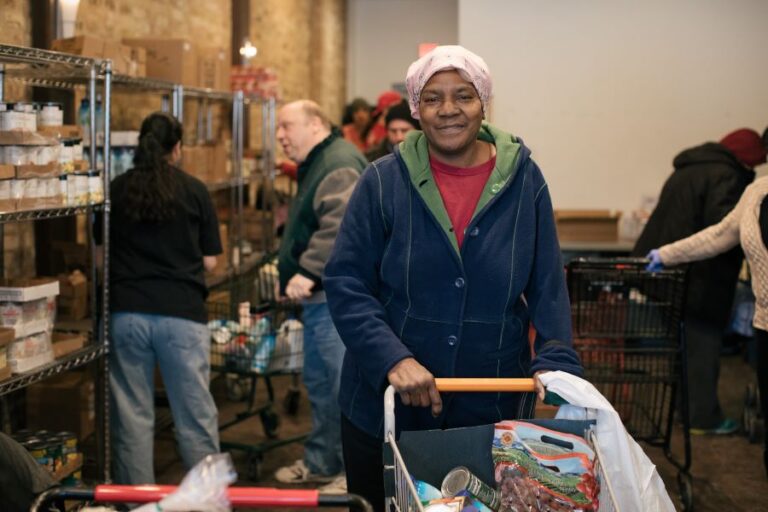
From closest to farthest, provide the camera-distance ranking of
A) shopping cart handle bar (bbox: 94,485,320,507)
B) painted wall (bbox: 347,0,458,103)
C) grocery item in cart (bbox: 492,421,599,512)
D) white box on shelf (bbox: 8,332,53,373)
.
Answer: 1. shopping cart handle bar (bbox: 94,485,320,507)
2. grocery item in cart (bbox: 492,421,599,512)
3. white box on shelf (bbox: 8,332,53,373)
4. painted wall (bbox: 347,0,458,103)

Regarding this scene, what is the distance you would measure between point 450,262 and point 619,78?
544 centimetres

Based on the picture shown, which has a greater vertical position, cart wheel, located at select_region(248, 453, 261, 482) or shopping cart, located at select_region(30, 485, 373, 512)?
shopping cart, located at select_region(30, 485, 373, 512)

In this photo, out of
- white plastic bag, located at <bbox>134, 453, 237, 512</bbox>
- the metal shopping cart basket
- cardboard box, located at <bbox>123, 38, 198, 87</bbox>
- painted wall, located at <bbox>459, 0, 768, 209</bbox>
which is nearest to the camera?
white plastic bag, located at <bbox>134, 453, 237, 512</bbox>

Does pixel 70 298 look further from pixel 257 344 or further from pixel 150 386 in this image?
pixel 257 344

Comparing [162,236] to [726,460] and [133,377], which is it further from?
[726,460]

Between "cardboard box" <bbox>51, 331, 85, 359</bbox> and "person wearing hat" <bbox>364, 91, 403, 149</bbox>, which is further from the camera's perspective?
"person wearing hat" <bbox>364, 91, 403, 149</bbox>

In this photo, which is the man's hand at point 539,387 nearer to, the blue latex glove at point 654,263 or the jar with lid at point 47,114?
the blue latex glove at point 654,263

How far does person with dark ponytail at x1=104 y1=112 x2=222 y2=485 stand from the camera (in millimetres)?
4215

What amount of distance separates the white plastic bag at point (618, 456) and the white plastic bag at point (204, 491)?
0.87 m

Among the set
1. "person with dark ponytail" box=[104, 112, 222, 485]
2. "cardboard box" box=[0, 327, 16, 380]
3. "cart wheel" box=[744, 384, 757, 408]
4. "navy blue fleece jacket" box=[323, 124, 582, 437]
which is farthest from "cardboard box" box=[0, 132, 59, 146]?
"cart wheel" box=[744, 384, 757, 408]

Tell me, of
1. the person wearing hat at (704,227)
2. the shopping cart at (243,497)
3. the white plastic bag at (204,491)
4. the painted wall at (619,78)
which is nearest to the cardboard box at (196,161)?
the painted wall at (619,78)

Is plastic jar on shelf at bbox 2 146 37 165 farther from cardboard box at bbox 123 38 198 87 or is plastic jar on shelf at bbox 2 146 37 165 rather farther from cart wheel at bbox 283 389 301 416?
cart wheel at bbox 283 389 301 416

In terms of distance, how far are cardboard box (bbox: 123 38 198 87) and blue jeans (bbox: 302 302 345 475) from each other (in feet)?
6.46

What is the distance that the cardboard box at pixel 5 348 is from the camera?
3.60 metres
